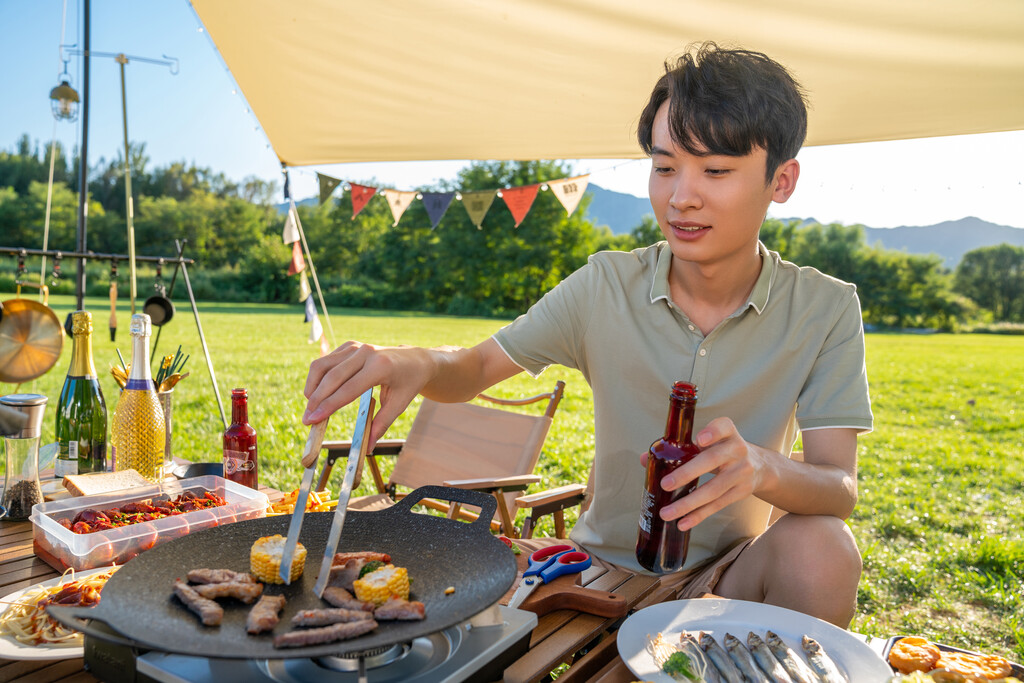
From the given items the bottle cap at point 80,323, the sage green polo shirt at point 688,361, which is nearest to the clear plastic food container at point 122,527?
the bottle cap at point 80,323

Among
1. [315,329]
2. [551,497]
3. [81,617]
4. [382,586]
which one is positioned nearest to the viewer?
[81,617]

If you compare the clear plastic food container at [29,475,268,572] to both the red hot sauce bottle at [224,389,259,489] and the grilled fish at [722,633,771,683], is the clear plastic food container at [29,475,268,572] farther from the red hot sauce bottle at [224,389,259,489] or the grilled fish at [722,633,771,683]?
the grilled fish at [722,633,771,683]

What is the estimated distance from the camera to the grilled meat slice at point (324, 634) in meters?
0.80

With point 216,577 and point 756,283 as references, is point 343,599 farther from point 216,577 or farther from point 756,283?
point 756,283

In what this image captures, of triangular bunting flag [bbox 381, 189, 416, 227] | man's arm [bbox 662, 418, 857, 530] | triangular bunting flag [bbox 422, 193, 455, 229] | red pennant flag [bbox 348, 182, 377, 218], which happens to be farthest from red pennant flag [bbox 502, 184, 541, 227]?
man's arm [bbox 662, 418, 857, 530]

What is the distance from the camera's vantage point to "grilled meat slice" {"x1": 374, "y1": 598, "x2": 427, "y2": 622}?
881 millimetres

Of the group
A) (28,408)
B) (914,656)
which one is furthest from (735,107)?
(28,408)

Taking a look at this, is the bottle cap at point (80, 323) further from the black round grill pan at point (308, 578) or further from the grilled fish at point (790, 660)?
the grilled fish at point (790, 660)

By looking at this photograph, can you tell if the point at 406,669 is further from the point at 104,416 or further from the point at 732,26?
the point at 732,26

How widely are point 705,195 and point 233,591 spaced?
1.21m

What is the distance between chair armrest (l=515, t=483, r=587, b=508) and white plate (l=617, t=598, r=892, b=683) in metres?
1.12

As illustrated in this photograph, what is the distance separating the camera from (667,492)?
1.16 metres

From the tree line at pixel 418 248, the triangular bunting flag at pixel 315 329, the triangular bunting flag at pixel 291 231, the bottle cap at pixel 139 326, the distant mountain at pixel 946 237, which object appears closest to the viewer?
the bottle cap at pixel 139 326

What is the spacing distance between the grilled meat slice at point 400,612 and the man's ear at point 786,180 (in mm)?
1270
